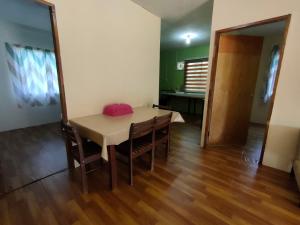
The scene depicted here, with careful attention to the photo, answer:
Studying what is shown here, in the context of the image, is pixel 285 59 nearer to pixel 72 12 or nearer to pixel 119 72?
pixel 119 72

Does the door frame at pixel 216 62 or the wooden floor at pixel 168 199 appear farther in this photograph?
the door frame at pixel 216 62

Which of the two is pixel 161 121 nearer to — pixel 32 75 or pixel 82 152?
pixel 82 152

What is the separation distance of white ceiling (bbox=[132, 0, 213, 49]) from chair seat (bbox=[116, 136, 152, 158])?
2285 mm

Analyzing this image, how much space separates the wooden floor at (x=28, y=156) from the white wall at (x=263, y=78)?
4960 millimetres

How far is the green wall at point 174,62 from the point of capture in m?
5.21

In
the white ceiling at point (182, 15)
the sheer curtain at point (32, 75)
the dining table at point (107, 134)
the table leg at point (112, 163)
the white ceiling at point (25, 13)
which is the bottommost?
the table leg at point (112, 163)

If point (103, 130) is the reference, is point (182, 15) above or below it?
above

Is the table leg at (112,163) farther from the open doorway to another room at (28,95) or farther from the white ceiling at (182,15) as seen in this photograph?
the white ceiling at (182,15)

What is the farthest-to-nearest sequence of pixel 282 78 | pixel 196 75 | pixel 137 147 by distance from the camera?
pixel 196 75
pixel 282 78
pixel 137 147

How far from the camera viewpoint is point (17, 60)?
3.43 meters

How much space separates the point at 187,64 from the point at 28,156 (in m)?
5.17

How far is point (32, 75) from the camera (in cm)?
366

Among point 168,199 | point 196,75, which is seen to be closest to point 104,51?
point 168,199

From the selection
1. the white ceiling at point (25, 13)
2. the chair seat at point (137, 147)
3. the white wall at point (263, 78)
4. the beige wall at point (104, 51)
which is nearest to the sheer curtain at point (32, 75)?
the white ceiling at point (25, 13)
